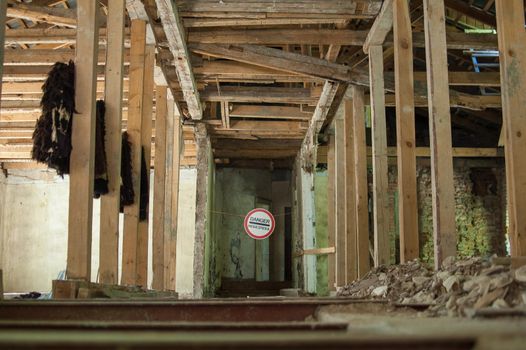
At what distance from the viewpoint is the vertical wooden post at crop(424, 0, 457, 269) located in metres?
4.40

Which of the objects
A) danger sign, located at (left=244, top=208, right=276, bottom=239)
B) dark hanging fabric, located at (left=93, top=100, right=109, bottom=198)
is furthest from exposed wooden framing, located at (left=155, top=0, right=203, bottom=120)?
danger sign, located at (left=244, top=208, right=276, bottom=239)

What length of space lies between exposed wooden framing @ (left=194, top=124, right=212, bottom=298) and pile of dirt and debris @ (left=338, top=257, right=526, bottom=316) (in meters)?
6.28

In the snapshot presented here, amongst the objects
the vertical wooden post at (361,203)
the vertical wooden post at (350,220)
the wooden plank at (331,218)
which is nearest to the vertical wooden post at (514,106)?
the vertical wooden post at (361,203)

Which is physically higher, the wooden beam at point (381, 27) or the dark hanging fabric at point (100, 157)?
the wooden beam at point (381, 27)

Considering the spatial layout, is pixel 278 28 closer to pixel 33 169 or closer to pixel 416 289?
pixel 416 289

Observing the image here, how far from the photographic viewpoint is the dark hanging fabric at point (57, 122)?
411 centimetres

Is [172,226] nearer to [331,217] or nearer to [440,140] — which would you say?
[331,217]

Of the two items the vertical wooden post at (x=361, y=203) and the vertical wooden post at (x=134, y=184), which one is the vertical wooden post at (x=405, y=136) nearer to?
the vertical wooden post at (x=361, y=203)

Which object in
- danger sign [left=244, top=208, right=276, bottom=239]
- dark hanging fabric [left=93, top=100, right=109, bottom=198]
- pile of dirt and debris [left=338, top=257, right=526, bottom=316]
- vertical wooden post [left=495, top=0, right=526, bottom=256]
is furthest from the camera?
danger sign [left=244, top=208, right=276, bottom=239]

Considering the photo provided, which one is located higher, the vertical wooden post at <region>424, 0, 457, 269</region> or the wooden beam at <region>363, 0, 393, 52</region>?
the wooden beam at <region>363, 0, 393, 52</region>

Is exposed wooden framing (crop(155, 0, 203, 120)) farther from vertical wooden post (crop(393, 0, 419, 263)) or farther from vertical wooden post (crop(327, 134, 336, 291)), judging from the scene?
vertical wooden post (crop(327, 134, 336, 291))

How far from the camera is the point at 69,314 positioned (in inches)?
115

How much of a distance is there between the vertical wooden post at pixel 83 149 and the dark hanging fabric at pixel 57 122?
0.15 ft

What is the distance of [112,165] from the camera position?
487 centimetres
